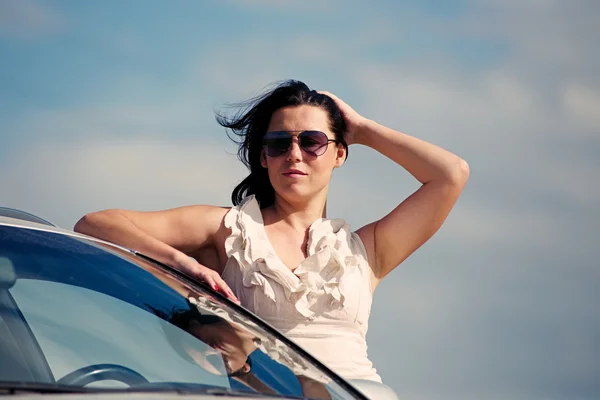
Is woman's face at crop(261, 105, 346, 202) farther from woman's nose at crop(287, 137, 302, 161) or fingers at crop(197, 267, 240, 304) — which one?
fingers at crop(197, 267, 240, 304)

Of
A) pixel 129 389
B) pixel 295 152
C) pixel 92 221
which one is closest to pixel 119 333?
pixel 129 389

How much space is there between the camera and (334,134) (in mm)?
4273

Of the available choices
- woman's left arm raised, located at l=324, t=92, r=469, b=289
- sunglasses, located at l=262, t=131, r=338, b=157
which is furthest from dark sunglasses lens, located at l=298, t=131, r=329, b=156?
woman's left arm raised, located at l=324, t=92, r=469, b=289

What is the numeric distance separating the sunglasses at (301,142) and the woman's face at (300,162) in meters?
0.02

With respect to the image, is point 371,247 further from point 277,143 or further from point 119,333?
point 119,333

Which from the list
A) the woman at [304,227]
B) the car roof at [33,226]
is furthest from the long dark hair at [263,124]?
the car roof at [33,226]

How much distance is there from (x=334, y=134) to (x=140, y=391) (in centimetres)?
278

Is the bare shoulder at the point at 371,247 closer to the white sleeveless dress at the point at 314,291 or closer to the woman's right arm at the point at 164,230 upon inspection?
the white sleeveless dress at the point at 314,291

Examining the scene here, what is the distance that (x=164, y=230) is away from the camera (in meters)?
3.88

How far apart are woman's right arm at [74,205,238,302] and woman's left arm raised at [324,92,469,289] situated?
2.43 ft

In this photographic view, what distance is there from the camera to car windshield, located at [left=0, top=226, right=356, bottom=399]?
183cm

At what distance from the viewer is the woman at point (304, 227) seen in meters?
3.72

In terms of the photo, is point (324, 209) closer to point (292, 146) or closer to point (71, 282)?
point (292, 146)

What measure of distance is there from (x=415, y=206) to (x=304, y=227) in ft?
1.74
